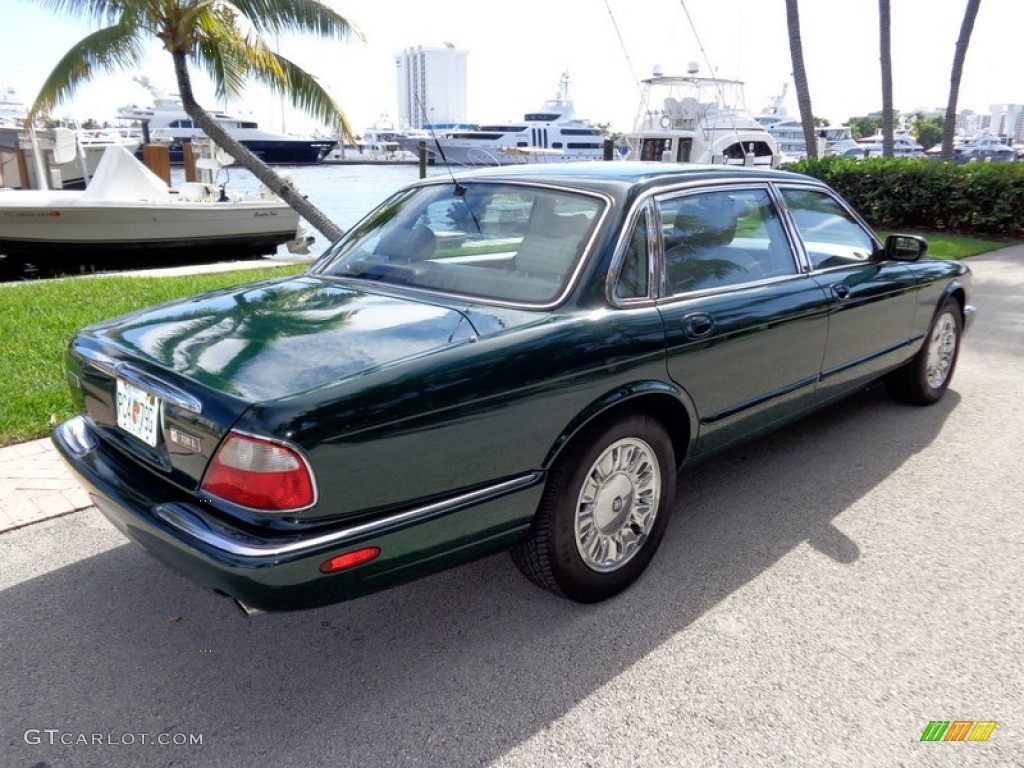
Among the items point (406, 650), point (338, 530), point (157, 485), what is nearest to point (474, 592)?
A: point (406, 650)

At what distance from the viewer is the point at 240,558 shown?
2.17 m

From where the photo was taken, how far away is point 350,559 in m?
2.27

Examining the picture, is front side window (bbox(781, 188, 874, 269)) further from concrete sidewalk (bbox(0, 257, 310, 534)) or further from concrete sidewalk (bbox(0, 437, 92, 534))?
concrete sidewalk (bbox(0, 257, 310, 534))

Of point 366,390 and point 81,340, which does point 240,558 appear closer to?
point 366,390

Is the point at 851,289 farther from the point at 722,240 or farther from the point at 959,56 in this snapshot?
the point at 959,56

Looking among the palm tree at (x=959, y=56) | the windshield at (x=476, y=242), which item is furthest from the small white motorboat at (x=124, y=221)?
the palm tree at (x=959, y=56)

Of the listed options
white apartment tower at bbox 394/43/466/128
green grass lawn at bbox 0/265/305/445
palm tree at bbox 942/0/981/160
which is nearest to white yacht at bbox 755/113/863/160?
palm tree at bbox 942/0/981/160

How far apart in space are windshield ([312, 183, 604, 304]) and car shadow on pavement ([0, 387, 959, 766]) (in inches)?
47.6

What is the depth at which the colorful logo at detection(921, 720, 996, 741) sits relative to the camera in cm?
239

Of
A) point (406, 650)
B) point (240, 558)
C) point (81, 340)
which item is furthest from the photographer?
point (81, 340)

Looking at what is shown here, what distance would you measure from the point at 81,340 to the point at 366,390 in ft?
4.55

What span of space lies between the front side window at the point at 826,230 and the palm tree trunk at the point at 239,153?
9367 mm

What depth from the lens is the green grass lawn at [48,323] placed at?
190 inches

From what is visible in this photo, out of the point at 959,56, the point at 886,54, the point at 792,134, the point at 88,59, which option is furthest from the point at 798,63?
the point at 792,134
